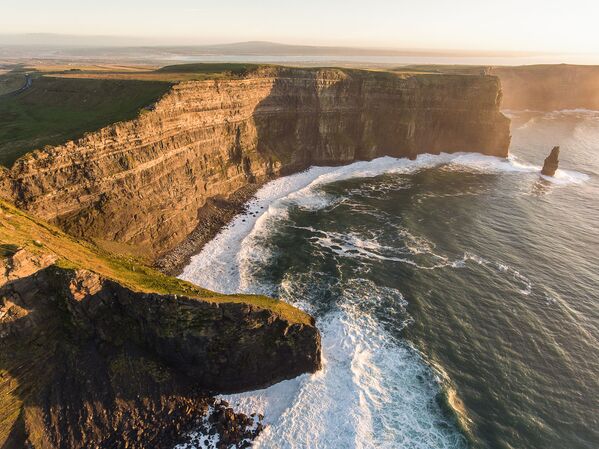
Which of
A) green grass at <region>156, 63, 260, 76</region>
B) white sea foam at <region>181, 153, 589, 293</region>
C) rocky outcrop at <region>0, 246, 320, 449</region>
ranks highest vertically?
green grass at <region>156, 63, 260, 76</region>

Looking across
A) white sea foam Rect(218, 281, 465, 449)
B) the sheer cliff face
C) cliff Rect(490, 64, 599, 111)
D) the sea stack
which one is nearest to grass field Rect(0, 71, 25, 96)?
the sheer cliff face

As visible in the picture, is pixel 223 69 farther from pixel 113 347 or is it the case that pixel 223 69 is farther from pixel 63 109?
pixel 113 347

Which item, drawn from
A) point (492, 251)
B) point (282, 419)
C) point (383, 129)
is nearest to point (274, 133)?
point (383, 129)

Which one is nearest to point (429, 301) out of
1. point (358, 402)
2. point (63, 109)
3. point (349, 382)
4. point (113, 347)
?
point (349, 382)

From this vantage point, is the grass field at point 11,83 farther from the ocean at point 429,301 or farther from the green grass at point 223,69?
the ocean at point 429,301

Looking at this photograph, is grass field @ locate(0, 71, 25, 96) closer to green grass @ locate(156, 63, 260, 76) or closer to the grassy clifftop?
green grass @ locate(156, 63, 260, 76)

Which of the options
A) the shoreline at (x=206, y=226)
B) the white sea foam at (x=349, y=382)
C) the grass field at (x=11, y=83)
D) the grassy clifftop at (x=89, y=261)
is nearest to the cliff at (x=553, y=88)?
the shoreline at (x=206, y=226)
